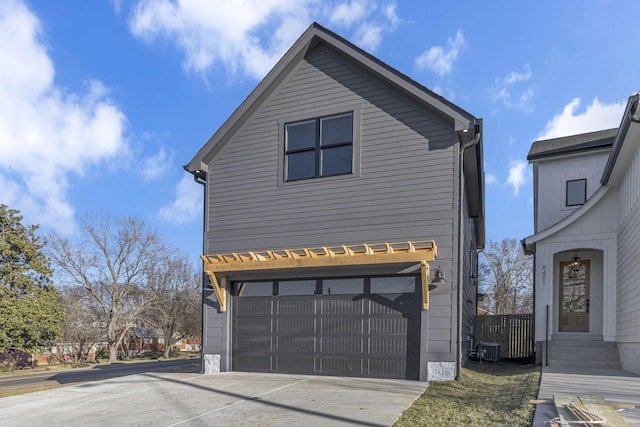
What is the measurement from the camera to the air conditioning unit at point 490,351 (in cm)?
1268

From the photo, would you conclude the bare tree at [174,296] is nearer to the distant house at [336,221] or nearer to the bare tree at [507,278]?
the bare tree at [507,278]

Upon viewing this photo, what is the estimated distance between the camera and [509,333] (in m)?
13.9

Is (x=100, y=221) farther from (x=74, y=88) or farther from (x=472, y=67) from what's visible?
(x=472, y=67)

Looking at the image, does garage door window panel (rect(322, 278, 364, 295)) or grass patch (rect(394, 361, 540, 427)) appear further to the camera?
garage door window panel (rect(322, 278, 364, 295))

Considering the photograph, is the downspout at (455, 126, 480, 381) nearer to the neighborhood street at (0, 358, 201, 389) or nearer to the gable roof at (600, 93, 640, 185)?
the gable roof at (600, 93, 640, 185)

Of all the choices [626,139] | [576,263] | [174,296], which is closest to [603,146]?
[576,263]

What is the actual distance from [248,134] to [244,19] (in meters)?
3.60

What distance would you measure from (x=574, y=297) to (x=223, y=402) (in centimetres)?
1026

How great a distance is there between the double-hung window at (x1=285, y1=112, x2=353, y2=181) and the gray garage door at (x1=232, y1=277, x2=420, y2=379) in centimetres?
238

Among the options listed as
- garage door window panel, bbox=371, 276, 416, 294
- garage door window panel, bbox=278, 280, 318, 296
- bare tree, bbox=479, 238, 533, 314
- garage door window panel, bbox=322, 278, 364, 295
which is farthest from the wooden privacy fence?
bare tree, bbox=479, 238, 533, 314

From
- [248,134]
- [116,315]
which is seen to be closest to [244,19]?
[248,134]

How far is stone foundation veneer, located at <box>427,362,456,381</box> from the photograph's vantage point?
299 inches

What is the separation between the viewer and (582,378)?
7883 mm

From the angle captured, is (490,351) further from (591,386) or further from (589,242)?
(591,386)
